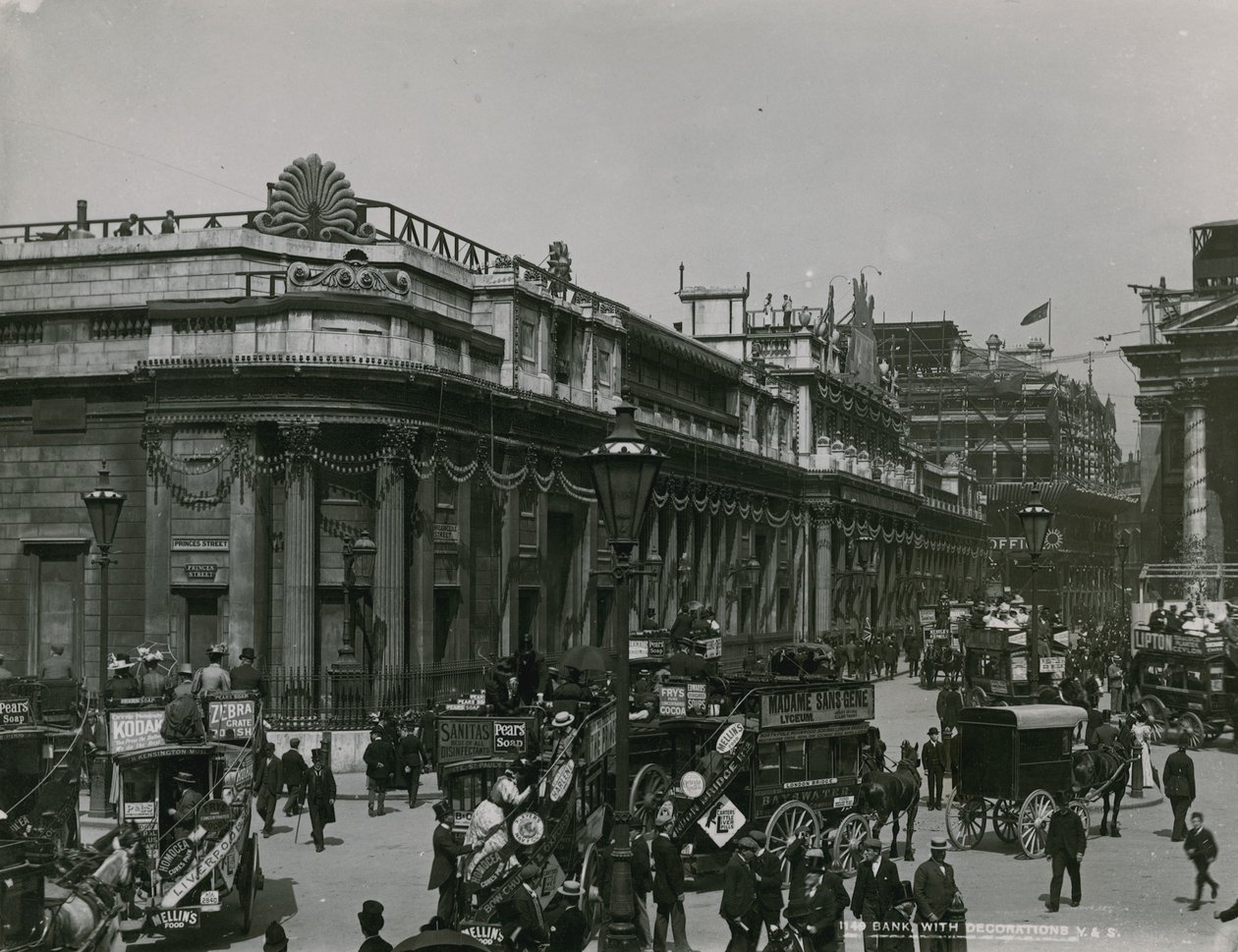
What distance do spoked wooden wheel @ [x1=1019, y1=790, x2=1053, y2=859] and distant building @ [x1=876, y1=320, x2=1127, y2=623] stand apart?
84.1m

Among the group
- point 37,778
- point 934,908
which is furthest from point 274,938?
point 934,908

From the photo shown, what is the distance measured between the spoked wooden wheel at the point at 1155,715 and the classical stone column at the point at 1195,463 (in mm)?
43504

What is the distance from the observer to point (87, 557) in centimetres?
3195

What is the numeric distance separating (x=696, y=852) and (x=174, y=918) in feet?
20.7

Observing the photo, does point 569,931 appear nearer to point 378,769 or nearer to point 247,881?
point 247,881

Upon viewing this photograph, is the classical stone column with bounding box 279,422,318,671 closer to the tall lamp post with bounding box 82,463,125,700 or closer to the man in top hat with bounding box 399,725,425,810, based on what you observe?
the man in top hat with bounding box 399,725,425,810

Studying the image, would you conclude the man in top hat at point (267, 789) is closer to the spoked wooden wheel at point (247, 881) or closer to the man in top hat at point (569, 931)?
the spoked wooden wheel at point (247, 881)

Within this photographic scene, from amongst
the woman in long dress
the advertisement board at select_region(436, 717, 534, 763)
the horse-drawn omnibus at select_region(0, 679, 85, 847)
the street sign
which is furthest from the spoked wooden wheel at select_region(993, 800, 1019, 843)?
the horse-drawn omnibus at select_region(0, 679, 85, 847)

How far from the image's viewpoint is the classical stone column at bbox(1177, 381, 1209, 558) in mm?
75062

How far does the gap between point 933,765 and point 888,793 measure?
465 cm

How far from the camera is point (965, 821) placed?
832 inches

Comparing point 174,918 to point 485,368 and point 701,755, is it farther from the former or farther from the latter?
point 485,368

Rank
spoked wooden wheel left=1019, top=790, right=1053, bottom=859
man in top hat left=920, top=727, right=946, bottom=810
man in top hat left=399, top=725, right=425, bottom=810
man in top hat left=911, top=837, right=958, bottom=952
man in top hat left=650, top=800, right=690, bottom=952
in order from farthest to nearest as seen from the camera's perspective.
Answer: man in top hat left=920, top=727, right=946, bottom=810, man in top hat left=399, top=725, right=425, bottom=810, spoked wooden wheel left=1019, top=790, right=1053, bottom=859, man in top hat left=650, top=800, right=690, bottom=952, man in top hat left=911, top=837, right=958, bottom=952

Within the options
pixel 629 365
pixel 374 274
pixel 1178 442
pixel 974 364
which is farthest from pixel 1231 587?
pixel 374 274
